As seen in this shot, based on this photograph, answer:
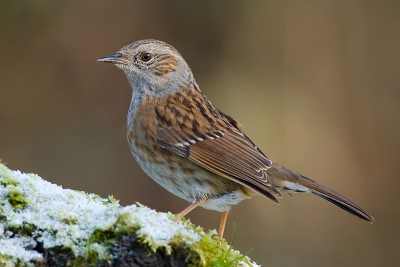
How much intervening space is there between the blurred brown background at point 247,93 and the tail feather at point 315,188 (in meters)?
4.53

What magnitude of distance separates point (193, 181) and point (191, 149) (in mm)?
316

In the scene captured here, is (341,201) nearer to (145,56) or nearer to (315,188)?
(315,188)

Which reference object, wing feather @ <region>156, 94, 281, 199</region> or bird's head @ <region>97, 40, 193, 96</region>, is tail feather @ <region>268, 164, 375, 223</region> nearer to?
wing feather @ <region>156, 94, 281, 199</region>

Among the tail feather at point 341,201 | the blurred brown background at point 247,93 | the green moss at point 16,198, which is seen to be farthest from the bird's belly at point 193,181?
the blurred brown background at point 247,93

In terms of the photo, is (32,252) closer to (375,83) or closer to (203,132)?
(203,132)

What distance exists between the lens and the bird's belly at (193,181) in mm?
4875

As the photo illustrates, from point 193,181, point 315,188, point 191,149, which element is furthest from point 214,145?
point 315,188

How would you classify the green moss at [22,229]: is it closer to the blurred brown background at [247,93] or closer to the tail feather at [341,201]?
the tail feather at [341,201]

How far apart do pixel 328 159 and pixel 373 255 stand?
1.88 m

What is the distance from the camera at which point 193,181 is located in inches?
192

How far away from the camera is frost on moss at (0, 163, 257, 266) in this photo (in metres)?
2.51

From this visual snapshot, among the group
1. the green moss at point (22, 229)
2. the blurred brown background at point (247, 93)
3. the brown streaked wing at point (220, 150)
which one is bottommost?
the green moss at point (22, 229)

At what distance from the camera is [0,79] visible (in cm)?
1049

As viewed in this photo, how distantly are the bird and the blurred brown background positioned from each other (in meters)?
4.51
